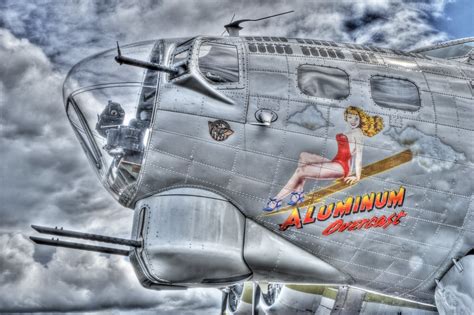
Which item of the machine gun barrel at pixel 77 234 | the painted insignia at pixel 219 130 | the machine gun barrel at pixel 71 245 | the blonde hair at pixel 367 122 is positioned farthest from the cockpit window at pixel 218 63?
the machine gun barrel at pixel 71 245

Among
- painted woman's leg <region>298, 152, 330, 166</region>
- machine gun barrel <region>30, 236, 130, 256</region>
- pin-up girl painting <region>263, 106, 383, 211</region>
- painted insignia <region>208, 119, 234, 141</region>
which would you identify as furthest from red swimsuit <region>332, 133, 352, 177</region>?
machine gun barrel <region>30, 236, 130, 256</region>

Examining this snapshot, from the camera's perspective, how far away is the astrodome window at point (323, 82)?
10.6m

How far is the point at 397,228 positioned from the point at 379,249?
50 centimetres

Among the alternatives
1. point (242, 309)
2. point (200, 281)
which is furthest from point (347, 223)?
point (242, 309)

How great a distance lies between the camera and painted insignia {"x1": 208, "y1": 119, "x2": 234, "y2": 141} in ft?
32.6

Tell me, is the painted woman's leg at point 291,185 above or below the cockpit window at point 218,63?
below

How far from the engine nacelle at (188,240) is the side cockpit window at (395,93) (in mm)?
3411

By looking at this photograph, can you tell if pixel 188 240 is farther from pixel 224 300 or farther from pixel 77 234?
pixel 224 300

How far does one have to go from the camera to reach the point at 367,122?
34.9 feet

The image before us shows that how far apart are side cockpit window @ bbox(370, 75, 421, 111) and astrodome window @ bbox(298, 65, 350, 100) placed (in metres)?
0.60

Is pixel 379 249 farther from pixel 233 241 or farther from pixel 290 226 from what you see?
pixel 233 241

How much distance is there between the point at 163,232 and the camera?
9.49m

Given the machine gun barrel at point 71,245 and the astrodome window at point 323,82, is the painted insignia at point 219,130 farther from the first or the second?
the machine gun barrel at point 71,245

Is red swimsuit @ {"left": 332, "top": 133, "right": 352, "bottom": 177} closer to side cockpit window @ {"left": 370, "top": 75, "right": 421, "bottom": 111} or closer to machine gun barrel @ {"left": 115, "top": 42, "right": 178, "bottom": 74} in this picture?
side cockpit window @ {"left": 370, "top": 75, "right": 421, "bottom": 111}
